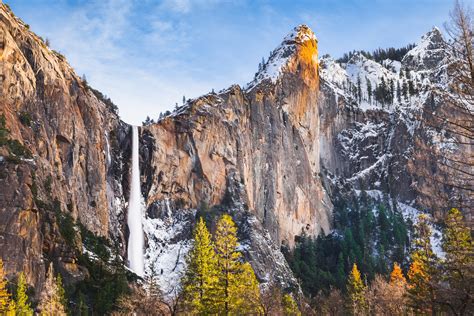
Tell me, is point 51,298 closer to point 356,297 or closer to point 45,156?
point 45,156

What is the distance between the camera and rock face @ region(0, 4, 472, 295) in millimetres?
63688

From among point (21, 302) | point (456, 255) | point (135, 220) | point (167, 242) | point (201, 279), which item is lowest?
point (21, 302)

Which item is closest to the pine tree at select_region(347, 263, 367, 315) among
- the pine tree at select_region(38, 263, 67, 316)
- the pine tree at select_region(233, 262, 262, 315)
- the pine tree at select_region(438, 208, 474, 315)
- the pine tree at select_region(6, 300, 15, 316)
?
the pine tree at select_region(438, 208, 474, 315)

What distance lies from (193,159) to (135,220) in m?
19.5

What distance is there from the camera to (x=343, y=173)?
163m

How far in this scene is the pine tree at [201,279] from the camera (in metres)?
37.0

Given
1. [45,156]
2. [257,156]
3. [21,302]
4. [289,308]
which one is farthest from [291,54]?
[21,302]

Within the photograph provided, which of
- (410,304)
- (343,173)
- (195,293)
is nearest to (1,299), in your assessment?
(195,293)

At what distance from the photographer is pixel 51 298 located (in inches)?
2018

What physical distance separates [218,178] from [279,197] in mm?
23827

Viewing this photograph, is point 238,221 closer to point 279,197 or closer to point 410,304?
point 279,197

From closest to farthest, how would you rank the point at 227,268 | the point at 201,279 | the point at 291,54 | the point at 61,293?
the point at 227,268, the point at 201,279, the point at 61,293, the point at 291,54

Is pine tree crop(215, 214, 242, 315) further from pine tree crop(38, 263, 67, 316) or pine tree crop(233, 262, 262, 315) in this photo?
pine tree crop(38, 263, 67, 316)

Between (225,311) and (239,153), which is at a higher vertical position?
(239,153)
